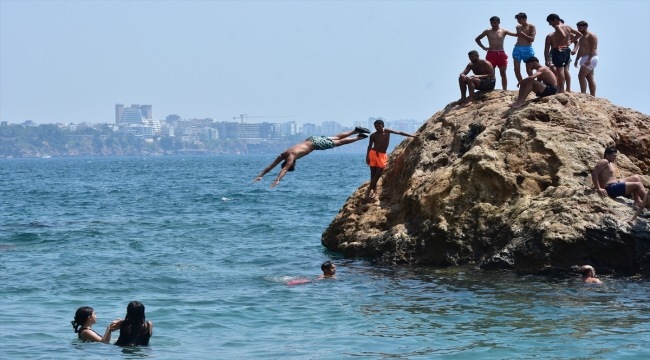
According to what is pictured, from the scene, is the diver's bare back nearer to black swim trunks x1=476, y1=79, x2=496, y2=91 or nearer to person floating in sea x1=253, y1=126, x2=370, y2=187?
person floating in sea x1=253, y1=126, x2=370, y2=187

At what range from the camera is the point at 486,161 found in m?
16.9

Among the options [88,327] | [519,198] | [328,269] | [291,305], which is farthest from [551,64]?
[88,327]

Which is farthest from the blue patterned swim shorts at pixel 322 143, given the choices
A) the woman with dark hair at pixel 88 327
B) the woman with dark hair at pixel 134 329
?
the woman with dark hair at pixel 88 327

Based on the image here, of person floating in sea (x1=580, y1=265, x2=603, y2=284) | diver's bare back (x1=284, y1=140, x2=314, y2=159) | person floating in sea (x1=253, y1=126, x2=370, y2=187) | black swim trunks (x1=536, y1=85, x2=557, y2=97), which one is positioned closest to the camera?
person floating in sea (x1=580, y1=265, x2=603, y2=284)

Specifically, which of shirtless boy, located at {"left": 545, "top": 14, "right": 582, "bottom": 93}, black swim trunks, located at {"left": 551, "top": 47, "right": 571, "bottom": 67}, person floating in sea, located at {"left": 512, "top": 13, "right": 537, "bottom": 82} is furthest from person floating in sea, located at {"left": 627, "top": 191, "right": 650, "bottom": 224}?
person floating in sea, located at {"left": 512, "top": 13, "right": 537, "bottom": 82}

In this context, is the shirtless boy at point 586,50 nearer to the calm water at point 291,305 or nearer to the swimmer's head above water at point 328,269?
the calm water at point 291,305

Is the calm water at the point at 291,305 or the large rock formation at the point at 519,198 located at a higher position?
the large rock formation at the point at 519,198

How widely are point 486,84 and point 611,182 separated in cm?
456

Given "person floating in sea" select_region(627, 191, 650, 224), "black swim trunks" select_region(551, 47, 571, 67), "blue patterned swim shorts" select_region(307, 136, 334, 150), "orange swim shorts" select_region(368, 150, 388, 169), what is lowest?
"person floating in sea" select_region(627, 191, 650, 224)

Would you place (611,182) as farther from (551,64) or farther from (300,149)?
(300,149)

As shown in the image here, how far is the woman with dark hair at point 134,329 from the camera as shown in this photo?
1220cm

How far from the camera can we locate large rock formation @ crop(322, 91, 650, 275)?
15.6m

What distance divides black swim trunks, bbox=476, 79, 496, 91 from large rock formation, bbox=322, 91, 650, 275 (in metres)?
0.25

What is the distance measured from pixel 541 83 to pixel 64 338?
1074cm
